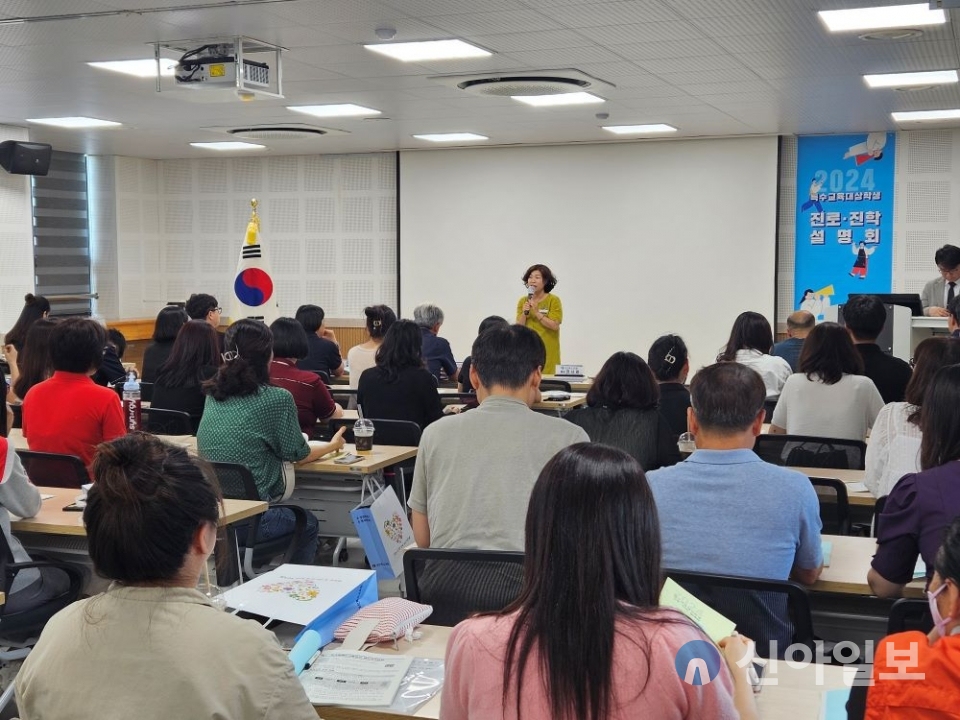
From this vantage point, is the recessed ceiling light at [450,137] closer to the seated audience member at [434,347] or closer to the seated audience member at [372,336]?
the seated audience member at [434,347]

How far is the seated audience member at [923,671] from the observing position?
1503mm

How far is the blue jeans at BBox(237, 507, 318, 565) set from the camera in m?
4.38

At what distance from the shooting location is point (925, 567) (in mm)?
2648

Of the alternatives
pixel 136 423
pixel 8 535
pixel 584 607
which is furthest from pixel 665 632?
pixel 136 423

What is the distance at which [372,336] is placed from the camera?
22.4ft

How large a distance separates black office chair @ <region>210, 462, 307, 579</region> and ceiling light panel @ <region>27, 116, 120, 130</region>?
657cm

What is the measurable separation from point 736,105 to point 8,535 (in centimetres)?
700

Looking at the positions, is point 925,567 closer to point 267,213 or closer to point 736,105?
point 736,105

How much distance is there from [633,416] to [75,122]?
7592 mm

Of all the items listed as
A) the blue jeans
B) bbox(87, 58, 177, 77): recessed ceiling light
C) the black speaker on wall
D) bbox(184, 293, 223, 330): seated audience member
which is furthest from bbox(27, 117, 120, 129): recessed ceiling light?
the blue jeans

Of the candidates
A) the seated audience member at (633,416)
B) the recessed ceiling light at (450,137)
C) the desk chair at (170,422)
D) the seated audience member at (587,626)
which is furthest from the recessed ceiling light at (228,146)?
the seated audience member at (587,626)

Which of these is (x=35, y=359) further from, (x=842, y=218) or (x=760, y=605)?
(x=842, y=218)

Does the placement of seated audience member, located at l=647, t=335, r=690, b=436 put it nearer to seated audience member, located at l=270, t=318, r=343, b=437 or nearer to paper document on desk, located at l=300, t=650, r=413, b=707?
seated audience member, located at l=270, t=318, r=343, b=437

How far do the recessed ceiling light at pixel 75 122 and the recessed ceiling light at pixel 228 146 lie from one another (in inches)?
63.0
